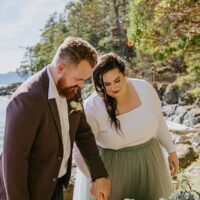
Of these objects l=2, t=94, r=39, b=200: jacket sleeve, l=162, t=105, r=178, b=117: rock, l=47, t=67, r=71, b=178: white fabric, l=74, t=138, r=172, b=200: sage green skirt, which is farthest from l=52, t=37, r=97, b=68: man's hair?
l=162, t=105, r=178, b=117: rock

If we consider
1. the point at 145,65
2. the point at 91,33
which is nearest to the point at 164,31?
the point at 145,65

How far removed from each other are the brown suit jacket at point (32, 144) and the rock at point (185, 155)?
451 cm

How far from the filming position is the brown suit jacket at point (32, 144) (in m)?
2.11

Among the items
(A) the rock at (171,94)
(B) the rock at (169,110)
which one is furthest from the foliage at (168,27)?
(A) the rock at (171,94)

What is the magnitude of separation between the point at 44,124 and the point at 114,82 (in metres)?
0.87

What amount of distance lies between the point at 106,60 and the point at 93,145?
60 centimetres

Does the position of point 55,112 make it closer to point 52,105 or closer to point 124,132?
point 52,105

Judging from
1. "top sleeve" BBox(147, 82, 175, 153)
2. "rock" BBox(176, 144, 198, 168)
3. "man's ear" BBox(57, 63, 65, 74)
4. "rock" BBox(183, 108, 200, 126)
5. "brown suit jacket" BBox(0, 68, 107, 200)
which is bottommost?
"rock" BBox(183, 108, 200, 126)

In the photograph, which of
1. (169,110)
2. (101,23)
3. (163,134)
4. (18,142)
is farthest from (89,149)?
(101,23)

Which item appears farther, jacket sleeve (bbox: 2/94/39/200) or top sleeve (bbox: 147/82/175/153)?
top sleeve (bbox: 147/82/175/153)

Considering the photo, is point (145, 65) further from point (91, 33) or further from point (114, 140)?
point (114, 140)

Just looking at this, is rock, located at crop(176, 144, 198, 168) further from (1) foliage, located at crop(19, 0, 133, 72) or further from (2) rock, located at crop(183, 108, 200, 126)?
(1) foliage, located at crop(19, 0, 133, 72)

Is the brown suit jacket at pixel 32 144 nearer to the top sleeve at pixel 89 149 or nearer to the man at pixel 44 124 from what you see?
the man at pixel 44 124

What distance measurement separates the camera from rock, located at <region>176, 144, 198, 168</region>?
263 inches
